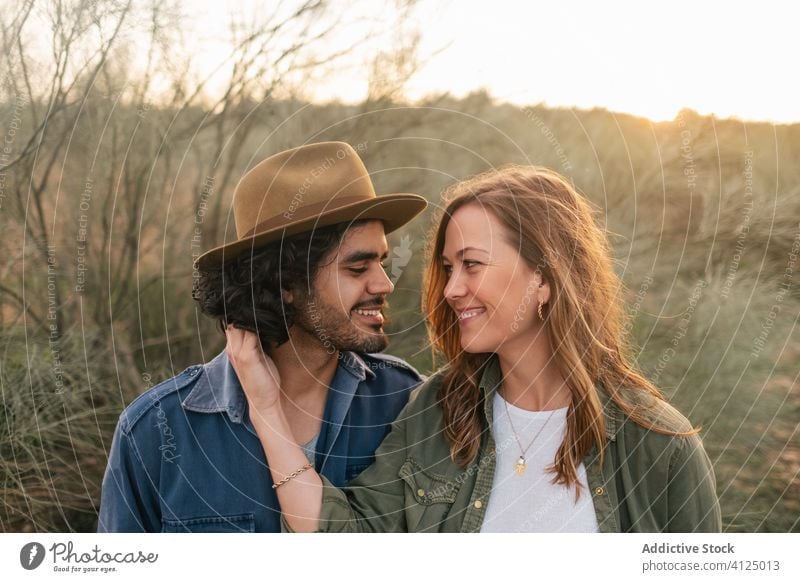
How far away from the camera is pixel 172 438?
217cm

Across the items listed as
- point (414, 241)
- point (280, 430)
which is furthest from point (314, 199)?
point (414, 241)

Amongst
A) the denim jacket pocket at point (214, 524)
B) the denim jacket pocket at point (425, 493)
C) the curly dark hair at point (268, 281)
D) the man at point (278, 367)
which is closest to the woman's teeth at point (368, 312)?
the man at point (278, 367)

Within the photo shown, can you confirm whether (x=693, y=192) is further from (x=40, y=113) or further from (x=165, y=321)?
(x=40, y=113)

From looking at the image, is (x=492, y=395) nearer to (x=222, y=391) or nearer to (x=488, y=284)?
(x=488, y=284)

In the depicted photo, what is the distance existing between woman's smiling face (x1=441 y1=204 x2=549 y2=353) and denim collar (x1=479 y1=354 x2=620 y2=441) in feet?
0.29

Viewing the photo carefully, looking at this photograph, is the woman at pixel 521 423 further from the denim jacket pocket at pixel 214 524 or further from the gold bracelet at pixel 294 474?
the denim jacket pocket at pixel 214 524

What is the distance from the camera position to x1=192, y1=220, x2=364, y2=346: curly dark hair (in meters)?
2.25

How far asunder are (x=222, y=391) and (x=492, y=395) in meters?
0.73

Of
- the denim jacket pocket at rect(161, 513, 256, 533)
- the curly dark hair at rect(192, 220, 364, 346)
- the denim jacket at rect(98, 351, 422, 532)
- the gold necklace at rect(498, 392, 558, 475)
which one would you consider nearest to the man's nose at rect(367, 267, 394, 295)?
the curly dark hair at rect(192, 220, 364, 346)

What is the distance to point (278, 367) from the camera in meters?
2.33

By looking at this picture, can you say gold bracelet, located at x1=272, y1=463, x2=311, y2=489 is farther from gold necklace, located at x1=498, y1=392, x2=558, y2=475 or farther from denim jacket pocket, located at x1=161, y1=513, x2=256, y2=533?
gold necklace, located at x1=498, y1=392, x2=558, y2=475
